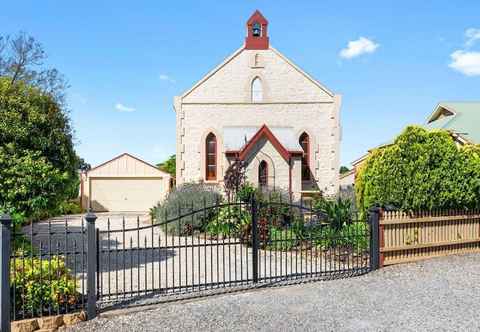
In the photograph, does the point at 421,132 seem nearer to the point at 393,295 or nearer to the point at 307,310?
the point at 393,295

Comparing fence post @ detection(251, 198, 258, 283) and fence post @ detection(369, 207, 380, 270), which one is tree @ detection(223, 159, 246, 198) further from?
fence post @ detection(251, 198, 258, 283)

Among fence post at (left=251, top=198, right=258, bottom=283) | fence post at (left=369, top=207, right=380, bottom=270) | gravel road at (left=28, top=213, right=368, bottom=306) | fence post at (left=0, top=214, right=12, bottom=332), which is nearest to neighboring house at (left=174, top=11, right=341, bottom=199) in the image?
gravel road at (left=28, top=213, right=368, bottom=306)

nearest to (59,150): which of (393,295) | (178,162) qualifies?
(393,295)

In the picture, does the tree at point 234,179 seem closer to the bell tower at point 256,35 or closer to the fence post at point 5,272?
the bell tower at point 256,35

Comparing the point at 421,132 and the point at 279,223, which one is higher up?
the point at 421,132

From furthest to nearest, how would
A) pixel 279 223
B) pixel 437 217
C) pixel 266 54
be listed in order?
pixel 266 54
pixel 279 223
pixel 437 217

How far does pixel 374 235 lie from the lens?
941cm

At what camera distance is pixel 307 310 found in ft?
22.2

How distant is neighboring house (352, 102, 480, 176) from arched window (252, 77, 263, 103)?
620 cm

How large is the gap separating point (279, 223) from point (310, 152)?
9013 millimetres

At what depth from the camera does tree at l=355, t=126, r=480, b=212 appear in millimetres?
10188

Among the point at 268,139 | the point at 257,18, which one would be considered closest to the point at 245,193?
the point at 268,139

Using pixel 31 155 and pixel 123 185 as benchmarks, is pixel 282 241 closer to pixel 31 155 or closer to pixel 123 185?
pixel 31 155

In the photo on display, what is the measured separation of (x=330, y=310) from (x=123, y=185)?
24612mm
